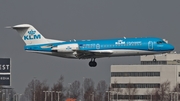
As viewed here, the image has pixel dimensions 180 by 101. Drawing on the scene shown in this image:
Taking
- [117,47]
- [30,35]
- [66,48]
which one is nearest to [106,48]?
[117,47]

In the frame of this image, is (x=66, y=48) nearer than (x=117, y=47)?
No

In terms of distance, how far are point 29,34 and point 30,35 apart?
342 mm

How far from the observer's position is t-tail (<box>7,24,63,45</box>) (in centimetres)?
13550

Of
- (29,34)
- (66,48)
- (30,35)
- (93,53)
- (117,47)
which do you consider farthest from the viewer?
(29,34)

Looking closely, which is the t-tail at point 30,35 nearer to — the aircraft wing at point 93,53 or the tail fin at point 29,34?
the tail fin at point 29,34

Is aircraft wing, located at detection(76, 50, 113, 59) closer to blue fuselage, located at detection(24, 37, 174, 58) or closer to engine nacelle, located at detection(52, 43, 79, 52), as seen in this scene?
blue fuselage, located at detection(24, 37, 174, 58)

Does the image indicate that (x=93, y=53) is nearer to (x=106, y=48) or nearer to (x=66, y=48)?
(x=106, y=48)

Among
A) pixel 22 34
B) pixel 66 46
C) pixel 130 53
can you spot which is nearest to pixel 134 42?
pixel 130 53

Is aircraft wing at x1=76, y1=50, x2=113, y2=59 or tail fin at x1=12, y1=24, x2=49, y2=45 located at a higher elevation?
tail fin at x1=12, y1=24, x2=49, y2=45

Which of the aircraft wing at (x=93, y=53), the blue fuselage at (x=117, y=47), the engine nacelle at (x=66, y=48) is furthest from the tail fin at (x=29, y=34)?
the aircraft wing at (x=93, y=53)

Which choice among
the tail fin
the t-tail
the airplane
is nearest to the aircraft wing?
the airplane

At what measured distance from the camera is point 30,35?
5399 inches

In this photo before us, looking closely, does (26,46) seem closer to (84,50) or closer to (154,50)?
(84,50)

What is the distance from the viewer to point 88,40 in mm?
131750
